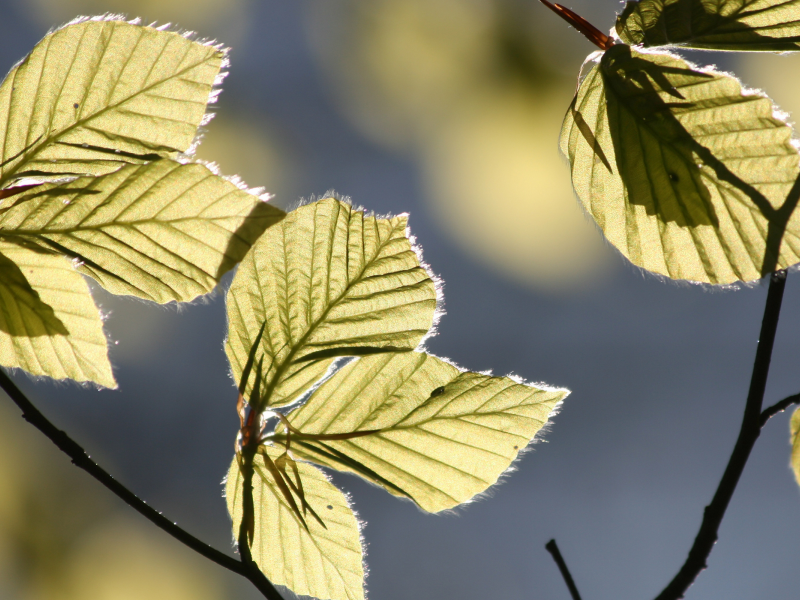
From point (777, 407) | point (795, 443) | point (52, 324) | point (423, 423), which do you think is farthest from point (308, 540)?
point (795, 443)

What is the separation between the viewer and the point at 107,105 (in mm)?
363

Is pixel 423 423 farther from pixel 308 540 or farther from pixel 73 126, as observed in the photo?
pixel 73 126

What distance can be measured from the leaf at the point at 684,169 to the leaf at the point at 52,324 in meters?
0.32

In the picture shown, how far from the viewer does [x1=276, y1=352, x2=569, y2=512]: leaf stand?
37cm

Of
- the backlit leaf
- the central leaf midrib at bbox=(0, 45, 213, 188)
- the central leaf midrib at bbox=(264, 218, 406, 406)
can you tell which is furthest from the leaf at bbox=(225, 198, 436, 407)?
the backlit leaf

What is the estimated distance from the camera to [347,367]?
Result: 0.38 m

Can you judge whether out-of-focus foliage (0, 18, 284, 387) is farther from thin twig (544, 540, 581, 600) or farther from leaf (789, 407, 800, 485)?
leaf (789, 407, 800, 485)

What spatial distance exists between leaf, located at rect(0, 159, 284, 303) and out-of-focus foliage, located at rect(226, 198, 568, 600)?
0.02 meters

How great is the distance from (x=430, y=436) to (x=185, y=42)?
28 cm

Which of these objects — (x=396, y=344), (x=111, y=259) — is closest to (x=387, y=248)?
(x=396, y=344)

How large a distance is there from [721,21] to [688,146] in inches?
2.7

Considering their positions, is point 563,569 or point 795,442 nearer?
point 563,569

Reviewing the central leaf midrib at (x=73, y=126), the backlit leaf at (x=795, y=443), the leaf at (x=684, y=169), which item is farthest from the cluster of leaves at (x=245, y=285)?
the backlit leaf at (x=795, y=443)

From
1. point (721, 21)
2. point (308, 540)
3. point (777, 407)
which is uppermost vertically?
point (721, 21)
